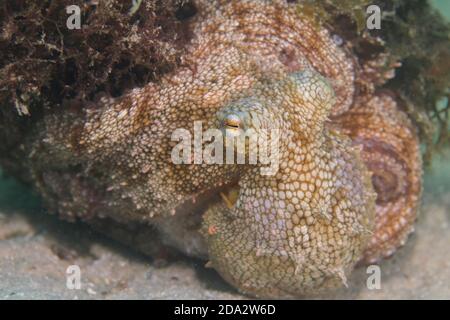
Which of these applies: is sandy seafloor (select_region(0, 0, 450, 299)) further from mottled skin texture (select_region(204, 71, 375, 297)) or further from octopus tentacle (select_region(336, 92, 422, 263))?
mottled skin texture (select_region(204, 71, 375, 297))

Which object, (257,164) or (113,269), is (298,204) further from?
(113,269)

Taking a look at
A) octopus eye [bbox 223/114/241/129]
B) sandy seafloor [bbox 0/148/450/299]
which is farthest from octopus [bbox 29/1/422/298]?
sandy seafloor [bbox 0/148/450/299]

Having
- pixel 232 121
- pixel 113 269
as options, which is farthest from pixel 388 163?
pixel 113 269

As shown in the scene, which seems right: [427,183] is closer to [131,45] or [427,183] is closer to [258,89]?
[258,89]

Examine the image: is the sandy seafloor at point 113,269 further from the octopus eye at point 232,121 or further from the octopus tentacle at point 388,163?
the octopus eye at point 232,121

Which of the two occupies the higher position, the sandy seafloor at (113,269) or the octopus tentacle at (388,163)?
the octopus tentacle at (388,163)

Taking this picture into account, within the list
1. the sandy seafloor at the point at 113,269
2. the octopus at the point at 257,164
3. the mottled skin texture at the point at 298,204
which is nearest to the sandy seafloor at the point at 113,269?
the sandy seafloor at the point at 113,269

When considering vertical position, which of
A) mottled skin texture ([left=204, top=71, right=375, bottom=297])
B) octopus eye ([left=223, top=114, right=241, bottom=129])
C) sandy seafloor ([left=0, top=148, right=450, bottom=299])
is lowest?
sandy seafloor ([left=0, top=148, right=450, bottom=299])
